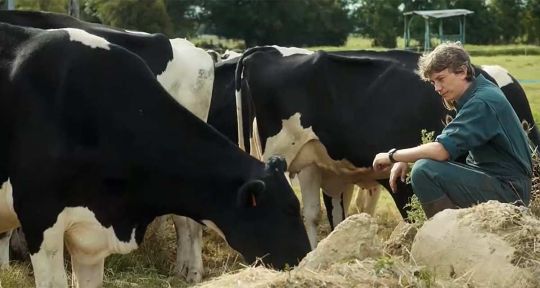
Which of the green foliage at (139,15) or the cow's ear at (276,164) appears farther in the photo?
the green foliage at (139,15)

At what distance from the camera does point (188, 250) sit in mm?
8281

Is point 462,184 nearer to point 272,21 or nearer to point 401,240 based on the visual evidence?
point 401,240

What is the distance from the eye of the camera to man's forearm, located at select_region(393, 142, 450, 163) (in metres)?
5.40

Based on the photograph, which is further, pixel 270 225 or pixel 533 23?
pixel 533 23

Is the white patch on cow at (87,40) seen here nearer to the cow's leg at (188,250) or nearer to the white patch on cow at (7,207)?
the white patch on cow at (7,207)

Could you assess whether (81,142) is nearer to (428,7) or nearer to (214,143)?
(214,143)

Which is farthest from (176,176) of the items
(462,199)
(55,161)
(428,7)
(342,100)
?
(428,7)

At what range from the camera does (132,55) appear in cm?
602

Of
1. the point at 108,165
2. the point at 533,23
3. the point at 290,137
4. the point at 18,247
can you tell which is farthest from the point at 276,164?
the point at 533,23

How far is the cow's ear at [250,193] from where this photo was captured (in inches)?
221

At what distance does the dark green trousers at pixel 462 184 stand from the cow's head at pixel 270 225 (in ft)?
2.78

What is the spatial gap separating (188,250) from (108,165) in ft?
8.97

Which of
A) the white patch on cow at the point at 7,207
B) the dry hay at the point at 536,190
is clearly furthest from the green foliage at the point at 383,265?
the white patch on cow at the point at 7,207

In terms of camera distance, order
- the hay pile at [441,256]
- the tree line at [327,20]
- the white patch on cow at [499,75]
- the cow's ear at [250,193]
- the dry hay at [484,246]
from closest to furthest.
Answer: the hay pile at [441,256] → the dry hay at [484,246] → the cow's ear at [250,193] → the white patch on cow at [499,75] → the tree line at [327,20]
